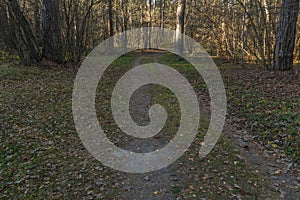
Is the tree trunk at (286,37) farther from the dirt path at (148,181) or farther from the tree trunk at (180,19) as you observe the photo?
the tree trunk at (180,19)

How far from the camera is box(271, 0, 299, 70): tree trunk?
933cm

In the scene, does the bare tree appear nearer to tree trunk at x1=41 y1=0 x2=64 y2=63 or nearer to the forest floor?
tree trunk at x1=41 y1=0 x2=64 y2=63

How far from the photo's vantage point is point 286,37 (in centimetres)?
958

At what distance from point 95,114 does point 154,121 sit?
1703 mm

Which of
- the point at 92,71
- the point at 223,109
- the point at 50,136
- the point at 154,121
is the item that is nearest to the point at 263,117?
the point at 223,109

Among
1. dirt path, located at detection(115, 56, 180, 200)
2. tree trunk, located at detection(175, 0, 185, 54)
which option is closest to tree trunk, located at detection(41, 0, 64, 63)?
tree trunk, located at detection(175, 0, 185, 54)

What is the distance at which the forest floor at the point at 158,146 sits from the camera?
3.70 meters

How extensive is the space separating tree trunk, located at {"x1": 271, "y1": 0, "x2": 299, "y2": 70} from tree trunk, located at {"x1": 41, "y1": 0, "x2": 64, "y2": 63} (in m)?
9.98

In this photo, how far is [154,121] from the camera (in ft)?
21.1

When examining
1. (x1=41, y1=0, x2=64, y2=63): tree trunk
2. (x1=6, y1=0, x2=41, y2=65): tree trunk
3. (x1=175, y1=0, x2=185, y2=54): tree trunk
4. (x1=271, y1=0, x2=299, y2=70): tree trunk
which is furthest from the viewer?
(x1=175, y1=0, x2=185, y2=54): tree trunk

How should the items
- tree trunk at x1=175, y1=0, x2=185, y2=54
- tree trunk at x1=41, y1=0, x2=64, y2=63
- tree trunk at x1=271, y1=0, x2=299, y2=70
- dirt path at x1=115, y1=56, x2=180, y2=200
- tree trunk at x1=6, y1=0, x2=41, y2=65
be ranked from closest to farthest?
Result: dirt path at x1=115, y1=56, x2=180, y2=200, tree trunk at x1=271, y1=0, x2=299, y2=70, tree trunk at x1=6, y1=0, x2=41, y2=65, tree trunk at x1=41, y1=0, x2=64, y2=63, tree trunk at x1=175, y1=0, x2=185, y2=54

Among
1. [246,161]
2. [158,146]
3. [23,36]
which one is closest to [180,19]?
[23,36]

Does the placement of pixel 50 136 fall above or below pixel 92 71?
below

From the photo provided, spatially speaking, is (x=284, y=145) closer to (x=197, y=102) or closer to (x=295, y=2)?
(x=197, y=102)
